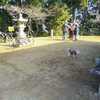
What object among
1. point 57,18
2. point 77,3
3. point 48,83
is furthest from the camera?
point 77,3

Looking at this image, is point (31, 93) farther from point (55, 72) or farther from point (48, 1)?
point (48, 1)

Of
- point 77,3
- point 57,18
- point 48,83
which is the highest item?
point 77,3

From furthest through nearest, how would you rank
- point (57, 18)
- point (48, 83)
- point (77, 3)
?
point (77, 3)
point (57, 18)
point (48, 83)

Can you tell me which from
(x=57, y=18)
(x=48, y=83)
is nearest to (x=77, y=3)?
(x=57, y=18)

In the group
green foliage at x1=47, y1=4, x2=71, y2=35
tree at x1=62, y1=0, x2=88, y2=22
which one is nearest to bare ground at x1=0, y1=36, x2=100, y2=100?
green foliage at x1=47, y1=4, x2=71, y2=35

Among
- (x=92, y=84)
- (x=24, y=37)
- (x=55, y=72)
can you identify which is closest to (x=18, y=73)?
(x=55, y=72)

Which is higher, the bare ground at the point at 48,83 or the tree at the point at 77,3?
the tree at the point at 77,3

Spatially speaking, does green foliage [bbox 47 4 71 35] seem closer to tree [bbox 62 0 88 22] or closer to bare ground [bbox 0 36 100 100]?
tree [bbox 62 0 88 22]

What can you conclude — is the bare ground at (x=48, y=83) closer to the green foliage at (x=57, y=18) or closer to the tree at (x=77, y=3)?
the green foliage at (x=57, y=18)

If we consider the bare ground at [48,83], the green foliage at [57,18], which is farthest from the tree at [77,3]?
the bare ground at [48,83]

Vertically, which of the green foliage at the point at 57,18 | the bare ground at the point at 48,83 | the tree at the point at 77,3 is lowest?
the bare ground at the point at 48,83

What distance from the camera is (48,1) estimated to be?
45.9 feet

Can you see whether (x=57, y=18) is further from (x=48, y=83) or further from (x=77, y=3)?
(x=48, y=83)

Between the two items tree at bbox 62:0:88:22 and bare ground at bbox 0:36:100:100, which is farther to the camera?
tree at bbox 62:0:88:22
